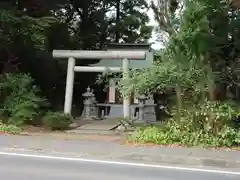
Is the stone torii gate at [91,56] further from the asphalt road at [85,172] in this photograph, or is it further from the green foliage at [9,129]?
the asphalt road at [85,172]

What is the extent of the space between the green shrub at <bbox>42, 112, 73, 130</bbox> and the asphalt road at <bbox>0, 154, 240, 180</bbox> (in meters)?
7.11

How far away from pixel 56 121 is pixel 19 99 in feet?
6.76

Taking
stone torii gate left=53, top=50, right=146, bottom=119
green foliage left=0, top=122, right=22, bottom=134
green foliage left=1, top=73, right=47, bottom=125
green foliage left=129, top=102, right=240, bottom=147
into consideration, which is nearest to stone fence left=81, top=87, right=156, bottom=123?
stone torii gate left=53, top=50, right=146, bottom=119

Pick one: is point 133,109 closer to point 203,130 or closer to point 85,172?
point 203,130

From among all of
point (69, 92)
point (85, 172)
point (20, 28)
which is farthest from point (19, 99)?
point (85, 172)

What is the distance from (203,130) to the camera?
13.6 metres

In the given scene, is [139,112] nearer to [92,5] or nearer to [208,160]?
[92,5]

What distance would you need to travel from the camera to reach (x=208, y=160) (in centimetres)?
1101

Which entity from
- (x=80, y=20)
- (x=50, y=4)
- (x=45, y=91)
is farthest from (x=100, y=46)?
(x=50, y=4)

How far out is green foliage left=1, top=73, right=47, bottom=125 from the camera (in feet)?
58.4

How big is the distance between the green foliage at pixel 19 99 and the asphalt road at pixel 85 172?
294 inches

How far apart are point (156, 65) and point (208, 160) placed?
4.55m

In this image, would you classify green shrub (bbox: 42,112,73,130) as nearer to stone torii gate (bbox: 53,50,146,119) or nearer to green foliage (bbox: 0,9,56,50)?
stone torii gate (bbox: 53,50,146,119)

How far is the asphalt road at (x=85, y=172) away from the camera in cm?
843
